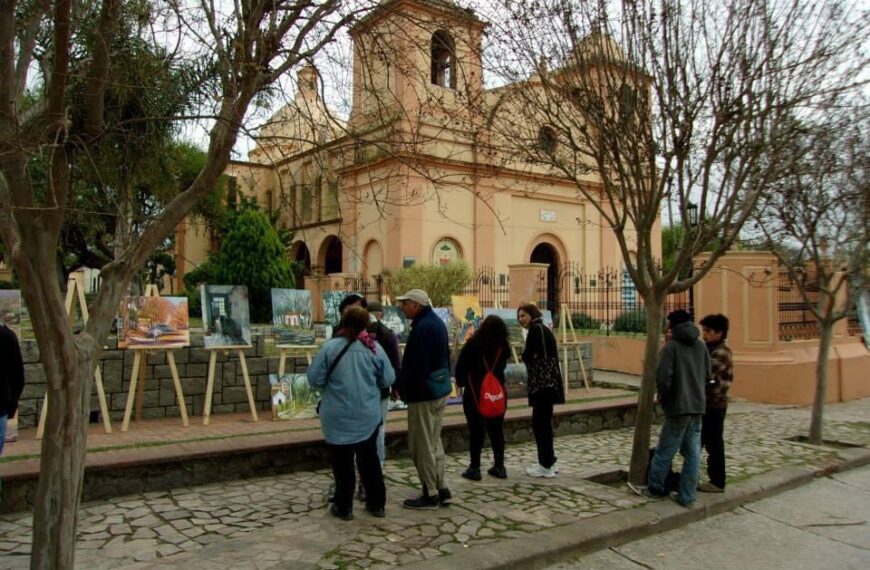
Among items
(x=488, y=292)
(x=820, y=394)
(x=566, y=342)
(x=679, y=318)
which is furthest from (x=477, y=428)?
(x=488, y=292)

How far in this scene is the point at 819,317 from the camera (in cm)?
974

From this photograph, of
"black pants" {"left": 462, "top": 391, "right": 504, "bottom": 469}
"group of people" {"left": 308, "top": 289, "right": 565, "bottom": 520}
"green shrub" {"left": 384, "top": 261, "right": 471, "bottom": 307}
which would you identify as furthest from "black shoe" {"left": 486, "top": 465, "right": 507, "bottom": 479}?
"green shrub" {"left": 384, "top": 261, "right": 471, "bottom": 307}

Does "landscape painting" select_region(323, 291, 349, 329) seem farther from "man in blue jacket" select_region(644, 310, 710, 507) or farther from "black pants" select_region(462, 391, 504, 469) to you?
"man in blue jacket" select_region(644, 310, 710, 507)

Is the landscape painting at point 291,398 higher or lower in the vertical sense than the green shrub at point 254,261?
lower

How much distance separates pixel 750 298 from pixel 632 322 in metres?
3.35

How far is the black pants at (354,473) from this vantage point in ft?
17.3

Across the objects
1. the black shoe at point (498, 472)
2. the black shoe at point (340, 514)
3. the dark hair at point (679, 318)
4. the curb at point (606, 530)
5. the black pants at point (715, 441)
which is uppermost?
the dark hair at point (679, 318)

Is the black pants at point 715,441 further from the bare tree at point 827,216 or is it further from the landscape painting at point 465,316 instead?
the landscape painting at point 465,316

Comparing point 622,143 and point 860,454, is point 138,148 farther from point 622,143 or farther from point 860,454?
point 860,454

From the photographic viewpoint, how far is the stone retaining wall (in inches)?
312

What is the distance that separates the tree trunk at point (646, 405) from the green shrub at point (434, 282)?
13.3 metres

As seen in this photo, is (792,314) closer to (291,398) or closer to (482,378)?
(482,378)

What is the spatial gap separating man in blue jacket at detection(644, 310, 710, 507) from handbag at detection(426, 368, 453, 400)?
191 centimetres

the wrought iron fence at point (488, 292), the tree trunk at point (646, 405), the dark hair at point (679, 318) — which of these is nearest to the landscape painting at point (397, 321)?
the tree trunk at point (646, 405)
